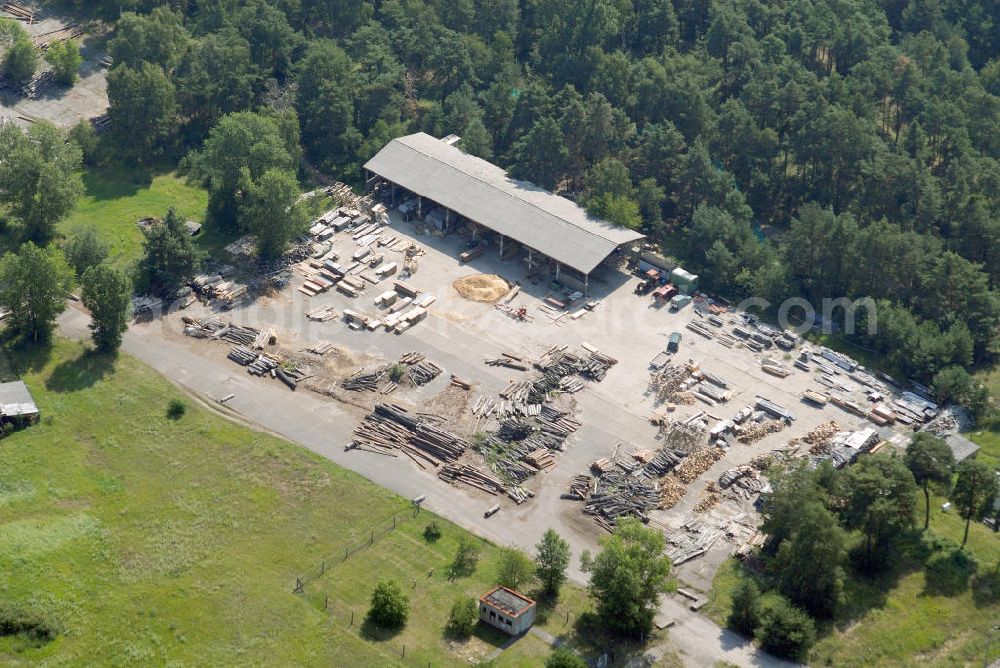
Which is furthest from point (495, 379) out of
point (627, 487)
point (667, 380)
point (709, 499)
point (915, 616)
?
point (915, 616)

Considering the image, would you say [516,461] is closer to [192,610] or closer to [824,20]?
[192,610]

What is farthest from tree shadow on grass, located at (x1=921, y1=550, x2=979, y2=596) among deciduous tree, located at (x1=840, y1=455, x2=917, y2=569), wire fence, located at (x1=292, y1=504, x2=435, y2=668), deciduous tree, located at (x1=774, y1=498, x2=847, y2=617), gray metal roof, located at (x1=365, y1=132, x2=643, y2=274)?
gray metal roof, located at (x1=365, y1=132, x2=643, y2=274)

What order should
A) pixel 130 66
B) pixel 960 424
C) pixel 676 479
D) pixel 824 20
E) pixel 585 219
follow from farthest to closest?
pixel 824 20 → pixel 130 66 → pixel 585 219 → pixel 960 424 → pixel 676 479

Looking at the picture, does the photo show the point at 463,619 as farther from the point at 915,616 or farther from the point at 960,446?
the point at 960,446

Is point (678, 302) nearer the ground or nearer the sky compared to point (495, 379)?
nearer the sky

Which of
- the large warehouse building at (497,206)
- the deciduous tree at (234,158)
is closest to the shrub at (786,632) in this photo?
the large warehouse building at (497,206)

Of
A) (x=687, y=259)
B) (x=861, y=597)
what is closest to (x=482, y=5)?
(x=687, y=259)

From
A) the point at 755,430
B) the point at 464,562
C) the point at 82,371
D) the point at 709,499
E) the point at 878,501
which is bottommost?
the point at 82,371

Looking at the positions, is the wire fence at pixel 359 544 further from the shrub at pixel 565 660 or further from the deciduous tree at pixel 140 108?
the deciduous tree at pixel 140 108
